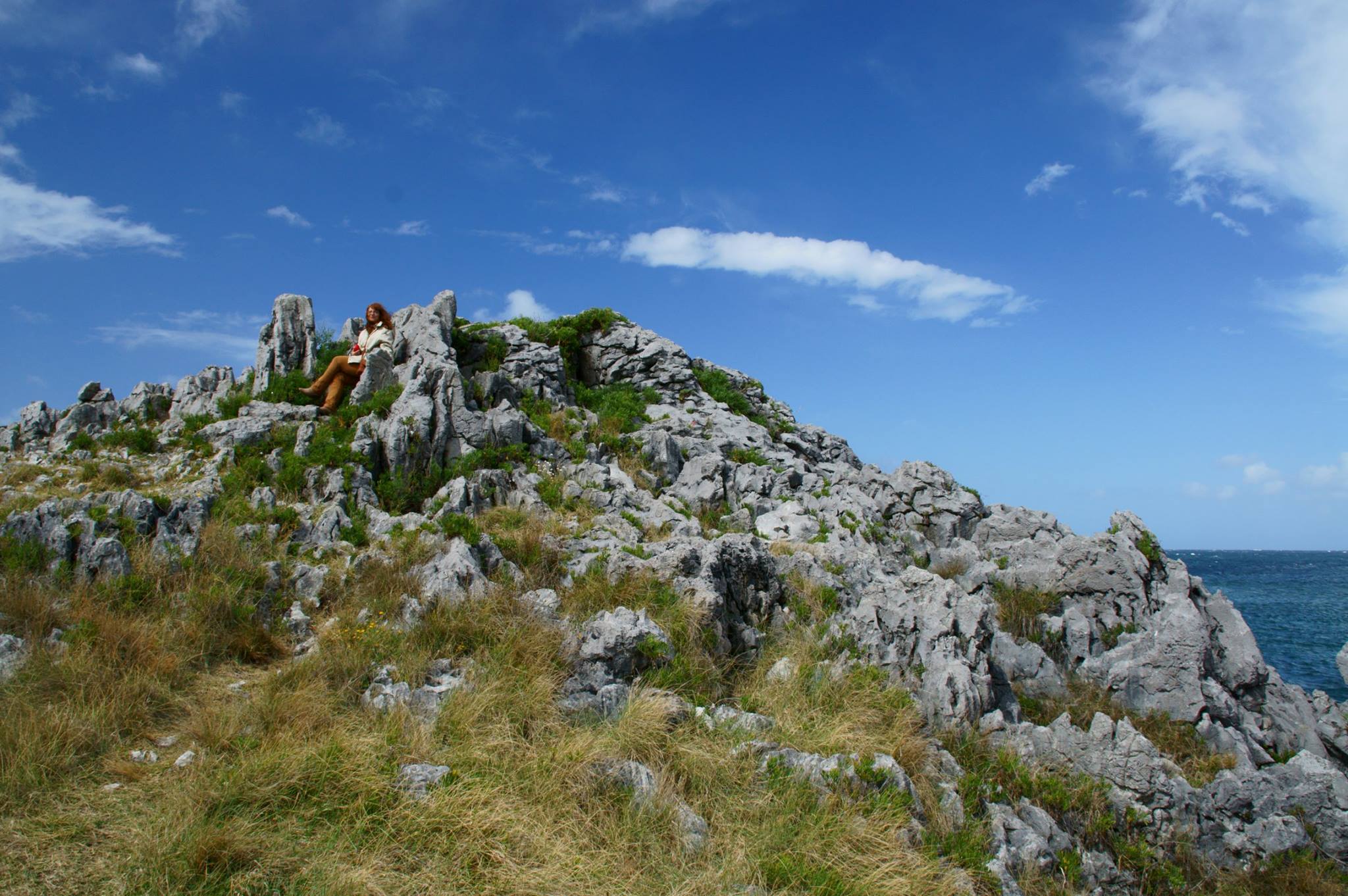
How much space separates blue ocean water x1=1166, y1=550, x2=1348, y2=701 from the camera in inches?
1025

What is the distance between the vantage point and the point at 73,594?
907 cm

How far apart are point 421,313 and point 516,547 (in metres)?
10.8

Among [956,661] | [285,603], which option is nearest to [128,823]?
[285,603]

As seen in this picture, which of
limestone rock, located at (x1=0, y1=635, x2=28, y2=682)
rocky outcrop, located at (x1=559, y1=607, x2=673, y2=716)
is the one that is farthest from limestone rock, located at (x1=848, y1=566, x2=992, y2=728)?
limestone rock, located at (x1=0, y1=635, x2=28, y2=682)

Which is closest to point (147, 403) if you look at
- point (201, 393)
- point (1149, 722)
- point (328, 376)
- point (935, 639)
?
point (201, 393)

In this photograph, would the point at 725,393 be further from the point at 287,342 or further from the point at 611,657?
the point at 611,657

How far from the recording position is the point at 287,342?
18844 millimetres

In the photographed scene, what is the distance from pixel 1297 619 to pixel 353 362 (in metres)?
51.0

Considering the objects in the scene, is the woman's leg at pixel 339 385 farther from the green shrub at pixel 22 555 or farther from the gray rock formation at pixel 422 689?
the gray rock formation at pixel 422 689

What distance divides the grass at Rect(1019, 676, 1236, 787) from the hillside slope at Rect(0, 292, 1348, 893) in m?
0.05

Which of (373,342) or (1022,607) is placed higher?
(373,342)

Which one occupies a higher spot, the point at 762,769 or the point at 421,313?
the point at 421,313

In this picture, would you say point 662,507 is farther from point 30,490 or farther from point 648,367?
point 30,490

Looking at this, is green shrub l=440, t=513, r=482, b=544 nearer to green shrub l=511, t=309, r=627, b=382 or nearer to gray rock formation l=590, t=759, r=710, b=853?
gray rock formation l=590, t=759, r=710, b=853
